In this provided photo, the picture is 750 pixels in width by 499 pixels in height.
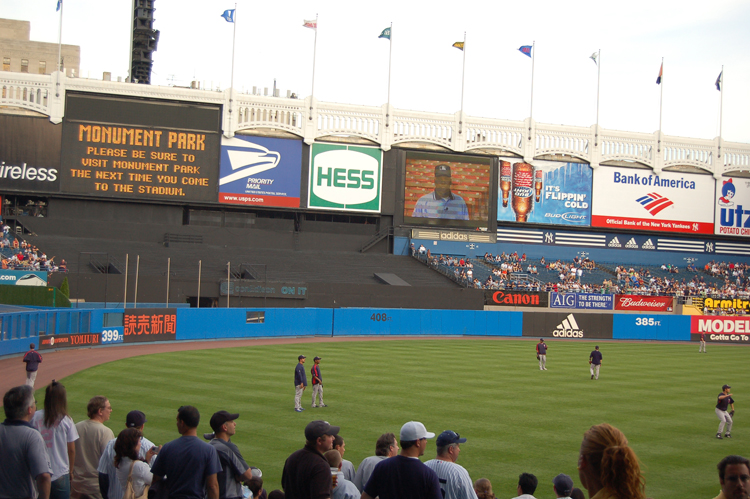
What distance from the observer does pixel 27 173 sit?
52.9 metres

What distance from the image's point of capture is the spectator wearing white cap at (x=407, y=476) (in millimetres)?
5656

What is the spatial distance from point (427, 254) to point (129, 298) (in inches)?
1053

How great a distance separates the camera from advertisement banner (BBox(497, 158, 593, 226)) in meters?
62.3

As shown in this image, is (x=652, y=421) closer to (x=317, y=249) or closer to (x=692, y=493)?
(x=692, y=493)

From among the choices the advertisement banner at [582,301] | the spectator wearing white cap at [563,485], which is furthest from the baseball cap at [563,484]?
the advertisement banner at [582,301]

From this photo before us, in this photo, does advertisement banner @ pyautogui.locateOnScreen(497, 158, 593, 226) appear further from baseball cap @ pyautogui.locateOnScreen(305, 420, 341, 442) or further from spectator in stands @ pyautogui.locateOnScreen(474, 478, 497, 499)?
baseball cap @ pyautogui.locateOnScreen(305, 420, 341, 442)

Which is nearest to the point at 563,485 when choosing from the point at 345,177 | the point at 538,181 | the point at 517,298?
the point at 517,298

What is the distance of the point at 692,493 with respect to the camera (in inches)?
467

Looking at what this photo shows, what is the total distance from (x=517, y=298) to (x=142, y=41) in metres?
37.5

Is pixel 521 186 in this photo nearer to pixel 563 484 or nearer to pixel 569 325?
pixel 569 325

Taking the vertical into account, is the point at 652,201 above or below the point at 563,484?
above

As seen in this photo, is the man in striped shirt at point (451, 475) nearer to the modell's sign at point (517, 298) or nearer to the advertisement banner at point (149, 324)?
the advertisement banner at point (149, 324)

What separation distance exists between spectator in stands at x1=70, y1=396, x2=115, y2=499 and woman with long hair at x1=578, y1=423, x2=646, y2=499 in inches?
218

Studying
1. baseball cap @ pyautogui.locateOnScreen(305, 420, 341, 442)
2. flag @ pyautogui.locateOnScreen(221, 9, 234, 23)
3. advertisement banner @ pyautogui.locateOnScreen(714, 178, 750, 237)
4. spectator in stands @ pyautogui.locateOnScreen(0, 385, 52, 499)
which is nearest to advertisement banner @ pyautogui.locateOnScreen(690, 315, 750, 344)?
advertisement banner @ pyautogui.locateOnScreen(714, 178, 750, 237)
